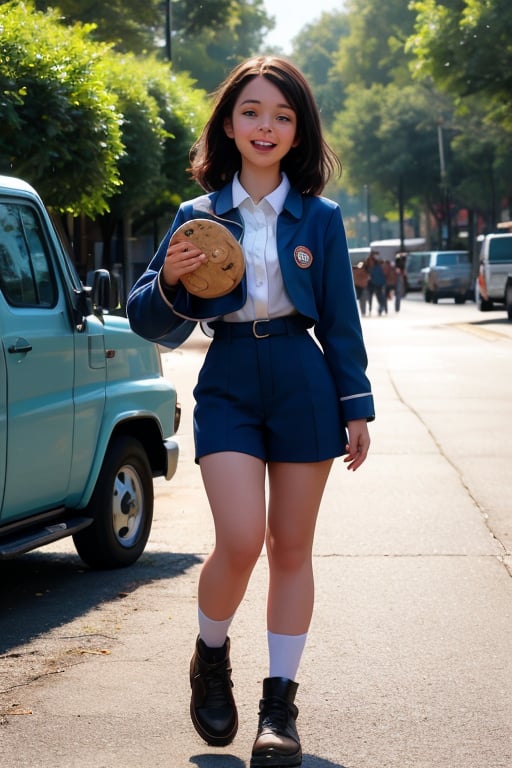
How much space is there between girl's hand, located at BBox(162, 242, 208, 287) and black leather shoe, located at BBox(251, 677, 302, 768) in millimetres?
1146

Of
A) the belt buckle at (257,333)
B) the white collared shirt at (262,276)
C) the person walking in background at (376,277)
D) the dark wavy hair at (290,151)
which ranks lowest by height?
the person walking in background at (376,277)

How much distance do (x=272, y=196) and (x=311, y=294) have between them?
0.32m

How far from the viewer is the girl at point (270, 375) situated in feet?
13.3

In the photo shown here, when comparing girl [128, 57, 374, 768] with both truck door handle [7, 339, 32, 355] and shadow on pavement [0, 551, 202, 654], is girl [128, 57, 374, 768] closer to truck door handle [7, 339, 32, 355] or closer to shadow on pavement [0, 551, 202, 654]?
shadow on pavement [0, 551, 202, 654]

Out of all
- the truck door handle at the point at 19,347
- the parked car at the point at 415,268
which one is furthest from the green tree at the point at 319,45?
the truck door handle at the point at 19,347

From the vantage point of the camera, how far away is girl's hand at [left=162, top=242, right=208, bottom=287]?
12.8 ft

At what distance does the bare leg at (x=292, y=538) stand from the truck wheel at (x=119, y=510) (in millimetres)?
2887

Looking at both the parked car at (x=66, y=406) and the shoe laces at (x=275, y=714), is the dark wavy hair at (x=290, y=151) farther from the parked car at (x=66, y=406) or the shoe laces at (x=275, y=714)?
the parked car at (x=66, y=406)

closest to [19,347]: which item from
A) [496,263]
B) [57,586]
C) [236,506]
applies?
[57,586]

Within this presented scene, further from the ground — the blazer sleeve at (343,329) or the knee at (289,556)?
the blazer sleeve at (343,329)

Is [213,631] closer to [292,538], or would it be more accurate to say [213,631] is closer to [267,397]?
[292,538]

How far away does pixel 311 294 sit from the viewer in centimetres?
410

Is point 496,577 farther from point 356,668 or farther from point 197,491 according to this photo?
point 197,491

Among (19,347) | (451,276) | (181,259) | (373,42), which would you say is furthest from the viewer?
(373,42)
